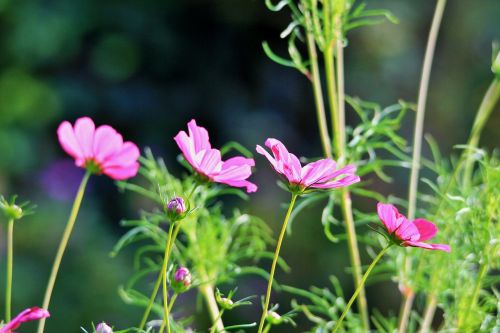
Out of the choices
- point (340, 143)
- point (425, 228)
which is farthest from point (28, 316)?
point (340, 143)

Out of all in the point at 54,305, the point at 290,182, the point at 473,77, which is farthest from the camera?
the point at 473,77

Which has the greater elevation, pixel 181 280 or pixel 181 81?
pixel 181 280

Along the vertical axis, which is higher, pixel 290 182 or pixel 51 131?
pixel 290 182

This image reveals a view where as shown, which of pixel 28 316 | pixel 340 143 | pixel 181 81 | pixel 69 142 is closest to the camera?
pixel 28 316

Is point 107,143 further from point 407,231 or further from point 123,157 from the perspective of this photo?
point 407,231

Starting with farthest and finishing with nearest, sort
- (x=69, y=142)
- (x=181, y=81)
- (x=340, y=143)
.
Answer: (x=181, y=81), (x=340, y=143), (x=69, y=142)

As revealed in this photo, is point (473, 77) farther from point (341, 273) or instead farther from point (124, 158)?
point (124, 158)

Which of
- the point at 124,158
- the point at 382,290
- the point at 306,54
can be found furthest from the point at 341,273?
the point at 124,158
